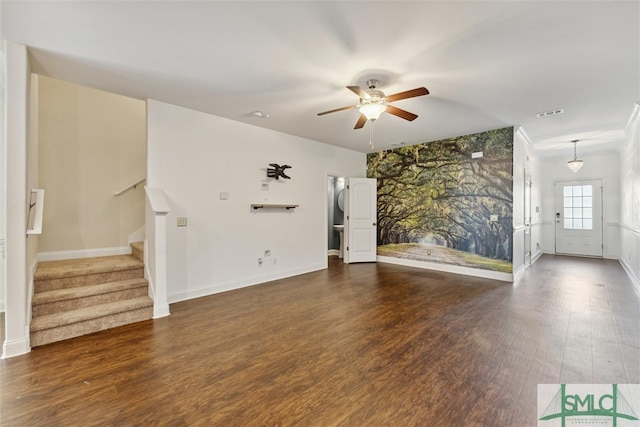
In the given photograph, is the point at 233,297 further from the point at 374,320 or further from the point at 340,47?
the point at 340,47

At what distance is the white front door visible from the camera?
24.6ft

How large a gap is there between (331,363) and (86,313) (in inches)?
104

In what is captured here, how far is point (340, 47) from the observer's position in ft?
8.30

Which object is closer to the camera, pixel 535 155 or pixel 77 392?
pixel 77 392

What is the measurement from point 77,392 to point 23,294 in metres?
1.22

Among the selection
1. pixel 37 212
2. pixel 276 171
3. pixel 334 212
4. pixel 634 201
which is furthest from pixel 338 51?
pixel 334 212

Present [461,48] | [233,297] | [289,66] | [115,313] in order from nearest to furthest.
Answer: [461,48] < [289,66] < [115,313] < [233,297]

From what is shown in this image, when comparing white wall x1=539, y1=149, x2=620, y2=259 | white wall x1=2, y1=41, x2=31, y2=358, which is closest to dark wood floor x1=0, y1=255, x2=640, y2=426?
white wall x1=2, y1=41, x2=31, y2=358

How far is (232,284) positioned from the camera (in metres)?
4.60

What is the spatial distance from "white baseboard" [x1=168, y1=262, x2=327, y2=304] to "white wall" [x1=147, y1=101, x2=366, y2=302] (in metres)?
0.01

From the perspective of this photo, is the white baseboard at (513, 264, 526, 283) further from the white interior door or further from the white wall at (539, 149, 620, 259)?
the white wall at (539, 149, 620, 259)

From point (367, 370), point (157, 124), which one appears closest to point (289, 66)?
point (157, 124)

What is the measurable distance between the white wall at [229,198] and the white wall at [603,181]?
6.27 metres

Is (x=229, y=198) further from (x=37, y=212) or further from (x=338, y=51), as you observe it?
(x=338, y=51)
